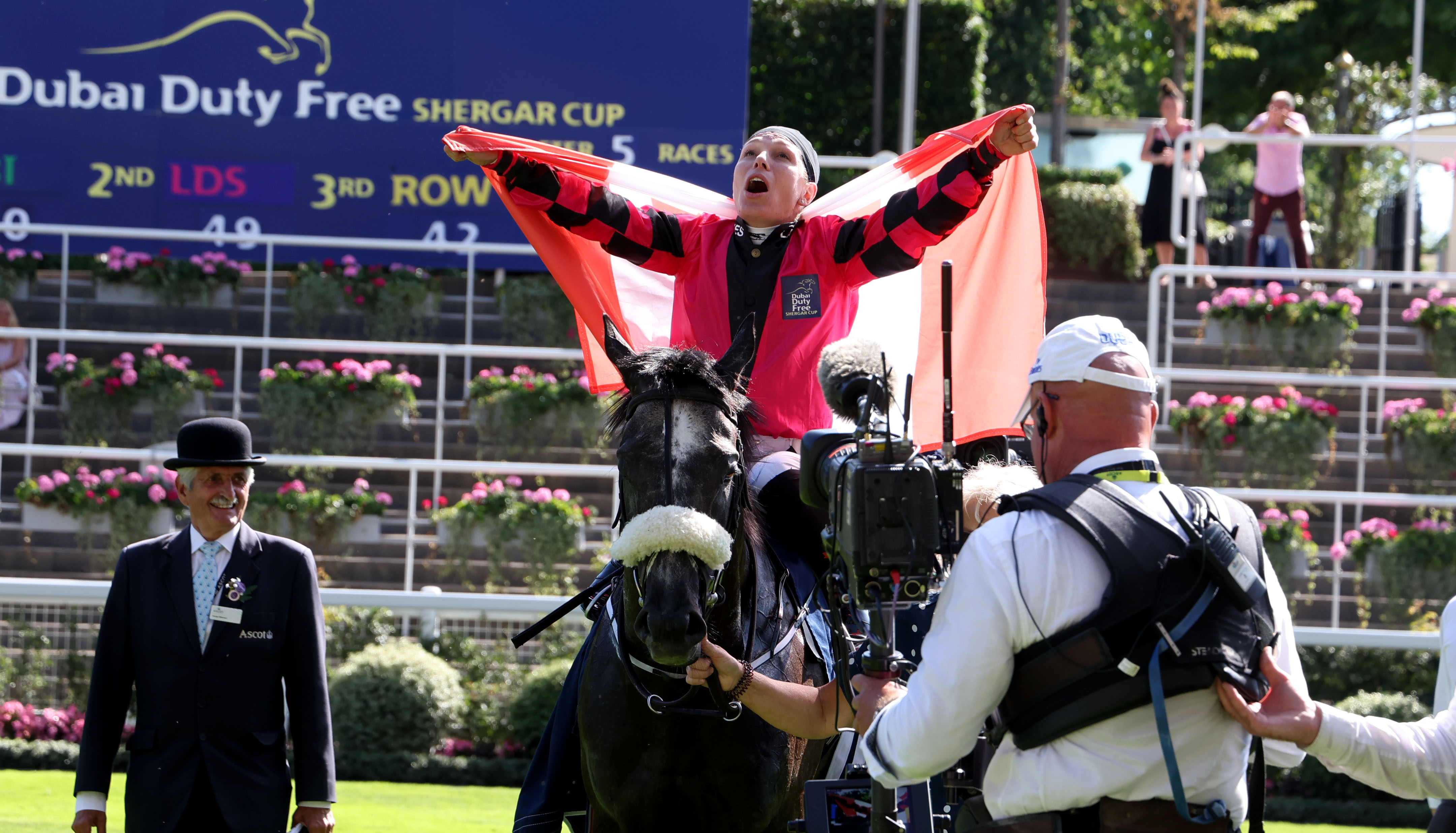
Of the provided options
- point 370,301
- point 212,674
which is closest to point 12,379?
point 370,301

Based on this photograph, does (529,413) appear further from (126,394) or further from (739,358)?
(739,358)

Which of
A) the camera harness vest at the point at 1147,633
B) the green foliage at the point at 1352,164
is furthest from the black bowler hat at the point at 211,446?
the green foliage at the point at 1352,164

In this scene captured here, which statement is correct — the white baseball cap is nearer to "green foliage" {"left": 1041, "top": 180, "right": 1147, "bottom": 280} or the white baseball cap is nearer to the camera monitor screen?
the camera monitor screen

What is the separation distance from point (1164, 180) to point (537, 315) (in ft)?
19.7

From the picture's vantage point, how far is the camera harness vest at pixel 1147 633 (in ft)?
→ 7.76

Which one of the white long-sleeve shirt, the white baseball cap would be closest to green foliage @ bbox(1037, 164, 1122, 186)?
the white long-sleeve shirt

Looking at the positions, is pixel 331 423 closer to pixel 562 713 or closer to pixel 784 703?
pixel 562 713

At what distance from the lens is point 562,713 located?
4164mm

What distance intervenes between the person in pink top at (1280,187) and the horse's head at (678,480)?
1045 centimetres

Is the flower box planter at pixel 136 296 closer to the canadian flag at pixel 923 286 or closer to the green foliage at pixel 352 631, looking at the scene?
the green foliage at pixel 352 631

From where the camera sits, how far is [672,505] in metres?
3.29

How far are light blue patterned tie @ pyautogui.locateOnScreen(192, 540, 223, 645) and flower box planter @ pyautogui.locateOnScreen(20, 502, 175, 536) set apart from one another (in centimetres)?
533

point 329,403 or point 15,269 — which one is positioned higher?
point 15,269

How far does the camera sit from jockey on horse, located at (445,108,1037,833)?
163 inches
